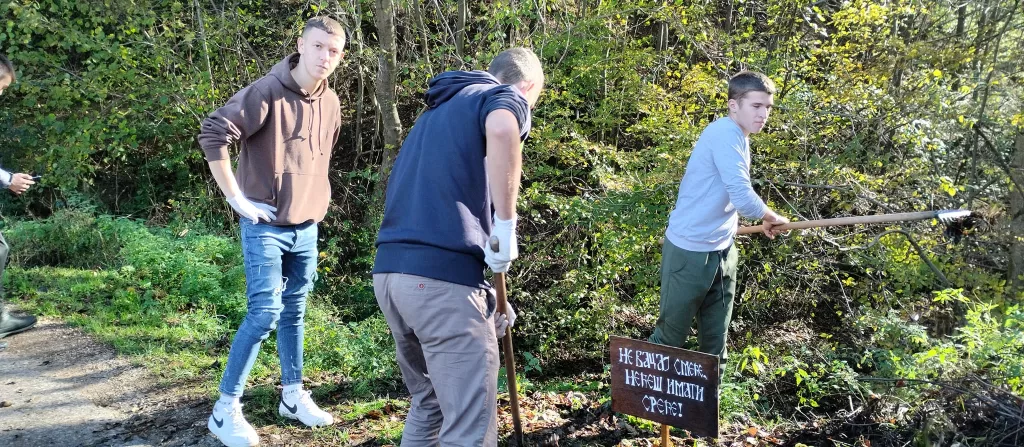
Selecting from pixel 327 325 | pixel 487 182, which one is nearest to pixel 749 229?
pixel 487 182

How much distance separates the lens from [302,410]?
3.97 metres

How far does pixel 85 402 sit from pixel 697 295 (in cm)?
357

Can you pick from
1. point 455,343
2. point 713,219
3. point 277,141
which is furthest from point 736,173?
point 277,141

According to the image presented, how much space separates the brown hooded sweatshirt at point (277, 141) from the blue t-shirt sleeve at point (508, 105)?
1446 millimetres

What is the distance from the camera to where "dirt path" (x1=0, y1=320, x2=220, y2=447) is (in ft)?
12.7

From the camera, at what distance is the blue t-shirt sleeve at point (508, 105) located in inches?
100

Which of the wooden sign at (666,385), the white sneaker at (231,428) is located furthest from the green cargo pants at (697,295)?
the white sneaker at (231,428)

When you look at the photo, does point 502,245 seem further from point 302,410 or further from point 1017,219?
point 1017,219

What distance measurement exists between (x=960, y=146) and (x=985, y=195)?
52 cm

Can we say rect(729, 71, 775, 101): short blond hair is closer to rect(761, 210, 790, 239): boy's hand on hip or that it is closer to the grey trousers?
rect(761, 210, 790, 239): boy's hand on hip

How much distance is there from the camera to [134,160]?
9.79 meters

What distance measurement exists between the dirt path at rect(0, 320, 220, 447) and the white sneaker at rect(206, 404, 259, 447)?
6.9 inches

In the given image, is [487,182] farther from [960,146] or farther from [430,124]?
[960,146]

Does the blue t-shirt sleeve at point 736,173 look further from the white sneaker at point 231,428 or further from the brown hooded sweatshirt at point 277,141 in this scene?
the white sneaker at point 231,428
